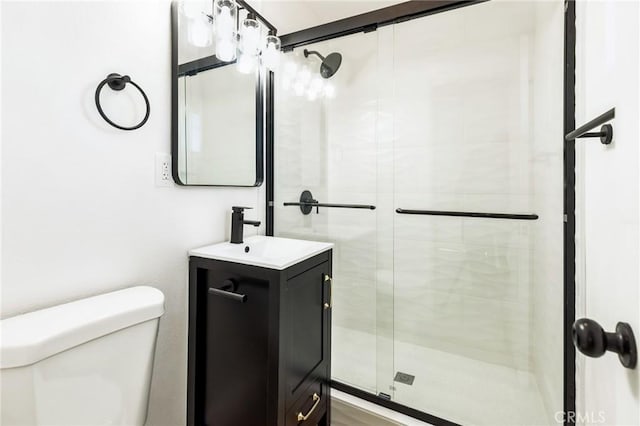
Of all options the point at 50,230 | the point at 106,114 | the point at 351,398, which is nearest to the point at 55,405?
the point at 50,230

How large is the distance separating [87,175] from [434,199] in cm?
171

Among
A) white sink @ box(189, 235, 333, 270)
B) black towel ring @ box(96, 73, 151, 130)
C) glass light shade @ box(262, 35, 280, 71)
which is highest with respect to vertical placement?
glass light shade @ box(262, 35, 280, 71)

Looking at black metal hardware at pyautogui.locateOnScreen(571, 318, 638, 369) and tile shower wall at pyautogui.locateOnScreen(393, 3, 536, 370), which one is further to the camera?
tile shower wall at pyautogui.locateOnScreen(393, 3, 536, 370)

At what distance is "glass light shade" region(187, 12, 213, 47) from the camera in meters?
1.13

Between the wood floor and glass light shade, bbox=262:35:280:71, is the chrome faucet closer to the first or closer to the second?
glass light shade, bbox=262:35:280:71

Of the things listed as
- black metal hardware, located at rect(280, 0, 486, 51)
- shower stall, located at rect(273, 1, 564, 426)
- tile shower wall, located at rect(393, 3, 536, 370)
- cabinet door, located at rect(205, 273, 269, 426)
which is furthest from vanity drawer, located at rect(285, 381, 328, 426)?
black metal hardware, located at rect(280, 0, 486, 51)

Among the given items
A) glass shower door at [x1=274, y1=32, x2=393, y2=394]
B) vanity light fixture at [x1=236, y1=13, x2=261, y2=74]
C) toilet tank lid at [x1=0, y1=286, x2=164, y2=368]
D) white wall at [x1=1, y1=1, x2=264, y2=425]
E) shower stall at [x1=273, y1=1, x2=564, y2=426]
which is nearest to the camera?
toilet tank lid at [x1=0, y1=286, x2=164, y2=368]

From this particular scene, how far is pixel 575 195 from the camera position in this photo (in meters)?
1.14

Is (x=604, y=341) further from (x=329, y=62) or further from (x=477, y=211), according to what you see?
(x=329, y=62)

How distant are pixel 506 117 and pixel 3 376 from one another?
2.15 meters

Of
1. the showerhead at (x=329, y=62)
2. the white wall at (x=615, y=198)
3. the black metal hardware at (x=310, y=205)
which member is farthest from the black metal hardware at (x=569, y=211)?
the showerhead at (x=329, y=62)

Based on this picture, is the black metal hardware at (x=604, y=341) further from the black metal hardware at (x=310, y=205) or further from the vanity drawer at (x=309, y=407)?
the black metal hardware at (x=310, y=205)

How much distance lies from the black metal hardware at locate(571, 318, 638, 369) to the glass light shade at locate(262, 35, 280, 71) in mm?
1514

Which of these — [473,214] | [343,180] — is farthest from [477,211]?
[343,180]
